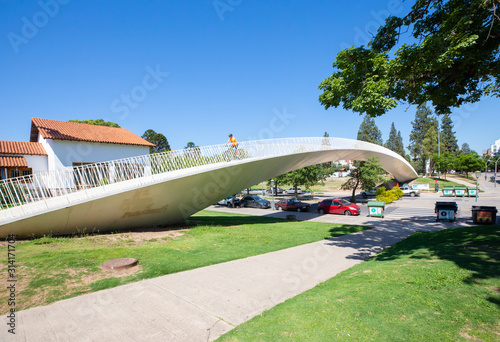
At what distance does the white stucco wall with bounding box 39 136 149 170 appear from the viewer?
20078 millimetres

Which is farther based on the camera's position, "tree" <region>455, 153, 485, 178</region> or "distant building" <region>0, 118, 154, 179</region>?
"tree" <region>455, 153, 485, 178</region>

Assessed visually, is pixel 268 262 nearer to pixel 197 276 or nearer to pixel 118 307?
pixel 197 276

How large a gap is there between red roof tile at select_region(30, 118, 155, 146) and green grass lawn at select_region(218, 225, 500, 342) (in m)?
23.0

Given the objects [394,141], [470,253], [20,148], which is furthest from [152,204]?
[394,141]

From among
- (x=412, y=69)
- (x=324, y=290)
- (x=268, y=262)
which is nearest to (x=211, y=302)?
(x=324, y=290)

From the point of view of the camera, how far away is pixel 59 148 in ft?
66.6

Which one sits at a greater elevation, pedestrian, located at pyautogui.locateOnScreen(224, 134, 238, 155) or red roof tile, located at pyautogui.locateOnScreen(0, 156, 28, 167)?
pedestrian, located at pyautogui.locateOnScreen(224, 134, 238, 155)

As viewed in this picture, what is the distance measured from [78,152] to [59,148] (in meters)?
1.35

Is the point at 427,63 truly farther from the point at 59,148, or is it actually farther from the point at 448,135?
the point at 448,135

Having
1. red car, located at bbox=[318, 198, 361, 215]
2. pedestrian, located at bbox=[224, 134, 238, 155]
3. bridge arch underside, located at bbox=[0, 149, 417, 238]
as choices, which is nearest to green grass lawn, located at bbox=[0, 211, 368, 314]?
bridge arch underside, located at bbox=[0, 149, 417, 238]

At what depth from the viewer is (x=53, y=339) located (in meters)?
3.82

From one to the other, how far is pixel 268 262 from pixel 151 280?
3.58 meters

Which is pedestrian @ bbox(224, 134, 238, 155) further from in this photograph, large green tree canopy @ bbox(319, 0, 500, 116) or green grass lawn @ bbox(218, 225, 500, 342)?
green grass lawn @ bbox(218, 225, 500, 342)

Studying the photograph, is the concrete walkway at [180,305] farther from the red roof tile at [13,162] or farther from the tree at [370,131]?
the tree at [370,131]
